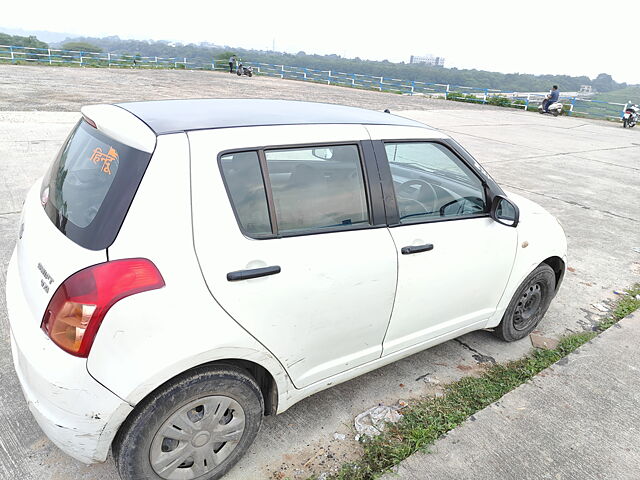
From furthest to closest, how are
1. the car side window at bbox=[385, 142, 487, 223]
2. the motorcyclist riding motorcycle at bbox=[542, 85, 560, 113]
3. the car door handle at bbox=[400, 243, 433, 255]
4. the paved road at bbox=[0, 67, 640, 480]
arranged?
the motorcyclist riding motorcycle at bbox=[542, 85, 560, 113]
the car side window at bbox=[385, 142, 487, 223]
the car door handle at bbox=[400, 243, 433, 255]
the paved road at bbox=[0, 67, 640, 480]

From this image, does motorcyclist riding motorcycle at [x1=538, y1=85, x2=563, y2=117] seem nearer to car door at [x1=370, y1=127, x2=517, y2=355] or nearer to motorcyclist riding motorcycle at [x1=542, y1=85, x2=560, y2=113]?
motorcyclist riding motorcycle at [x1=542, y1=85, x2=560, y2=113]

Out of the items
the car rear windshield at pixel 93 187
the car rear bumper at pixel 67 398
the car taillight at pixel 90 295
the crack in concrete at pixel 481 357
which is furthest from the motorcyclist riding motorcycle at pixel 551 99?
the car rear bumper at pixel 67 398

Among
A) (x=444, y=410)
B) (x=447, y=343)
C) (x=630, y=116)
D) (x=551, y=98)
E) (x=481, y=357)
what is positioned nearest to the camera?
(x=444, y=410)

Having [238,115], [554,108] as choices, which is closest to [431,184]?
[238,115]

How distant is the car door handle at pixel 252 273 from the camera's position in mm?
1971

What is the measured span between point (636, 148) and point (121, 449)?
1690 cm

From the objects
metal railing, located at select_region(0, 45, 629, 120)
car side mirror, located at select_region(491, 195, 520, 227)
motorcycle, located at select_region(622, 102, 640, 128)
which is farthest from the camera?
metal railing, located at select_region(0, 45, 629, 120)

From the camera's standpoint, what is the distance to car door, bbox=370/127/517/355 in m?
2.62

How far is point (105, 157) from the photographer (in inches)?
81.4

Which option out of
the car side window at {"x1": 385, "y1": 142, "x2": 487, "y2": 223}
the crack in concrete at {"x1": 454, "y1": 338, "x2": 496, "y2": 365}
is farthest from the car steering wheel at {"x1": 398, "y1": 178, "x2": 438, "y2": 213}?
the crack in concrete at {"x1": 454, "y1": 338, "x2": 496, "y2": 365}

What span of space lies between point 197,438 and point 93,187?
1.20 metres

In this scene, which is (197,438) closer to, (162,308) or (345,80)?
(162,308)

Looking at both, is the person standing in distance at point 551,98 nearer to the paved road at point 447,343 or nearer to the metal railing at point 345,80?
the metal railing at point 345,80

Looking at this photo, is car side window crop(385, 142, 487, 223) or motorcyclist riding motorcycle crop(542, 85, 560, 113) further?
motorcyclist riding motorcycle crop(542, 85, 560, 113)
